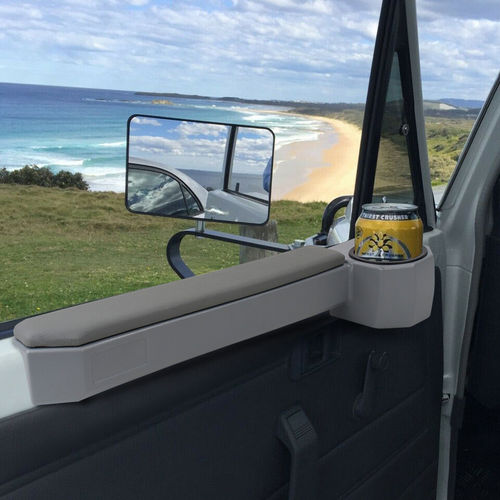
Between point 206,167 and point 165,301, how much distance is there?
651 mm

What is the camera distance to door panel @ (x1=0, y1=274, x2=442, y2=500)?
0.89 meters

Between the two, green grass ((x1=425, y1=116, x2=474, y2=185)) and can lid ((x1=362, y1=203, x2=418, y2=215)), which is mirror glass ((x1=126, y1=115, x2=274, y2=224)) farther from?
green grass ((x1=425, y1=116, x2=474, y2=185))

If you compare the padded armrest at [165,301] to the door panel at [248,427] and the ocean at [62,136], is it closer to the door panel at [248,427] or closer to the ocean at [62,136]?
the door panel at [248,427]

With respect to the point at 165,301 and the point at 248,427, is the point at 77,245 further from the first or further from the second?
the point at 165,301

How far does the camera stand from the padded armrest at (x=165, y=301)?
896 mm

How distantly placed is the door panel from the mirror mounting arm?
1.03 feet

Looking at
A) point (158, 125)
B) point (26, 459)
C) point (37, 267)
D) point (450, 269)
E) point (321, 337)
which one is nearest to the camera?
point (26, 459)

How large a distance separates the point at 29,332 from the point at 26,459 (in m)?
0.16

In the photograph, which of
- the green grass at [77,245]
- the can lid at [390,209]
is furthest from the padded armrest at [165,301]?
the green grass at [77,245]

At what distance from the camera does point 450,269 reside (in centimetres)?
180

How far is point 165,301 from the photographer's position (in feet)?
3.34

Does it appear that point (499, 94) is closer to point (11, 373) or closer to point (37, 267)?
point (11, 373)

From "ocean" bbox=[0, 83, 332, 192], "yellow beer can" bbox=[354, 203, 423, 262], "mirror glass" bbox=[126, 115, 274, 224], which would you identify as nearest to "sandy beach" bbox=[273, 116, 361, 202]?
"ocean" bbox=[0, 83, 332, 192]

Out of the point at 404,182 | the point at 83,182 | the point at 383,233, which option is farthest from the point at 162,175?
the point at 83,182
